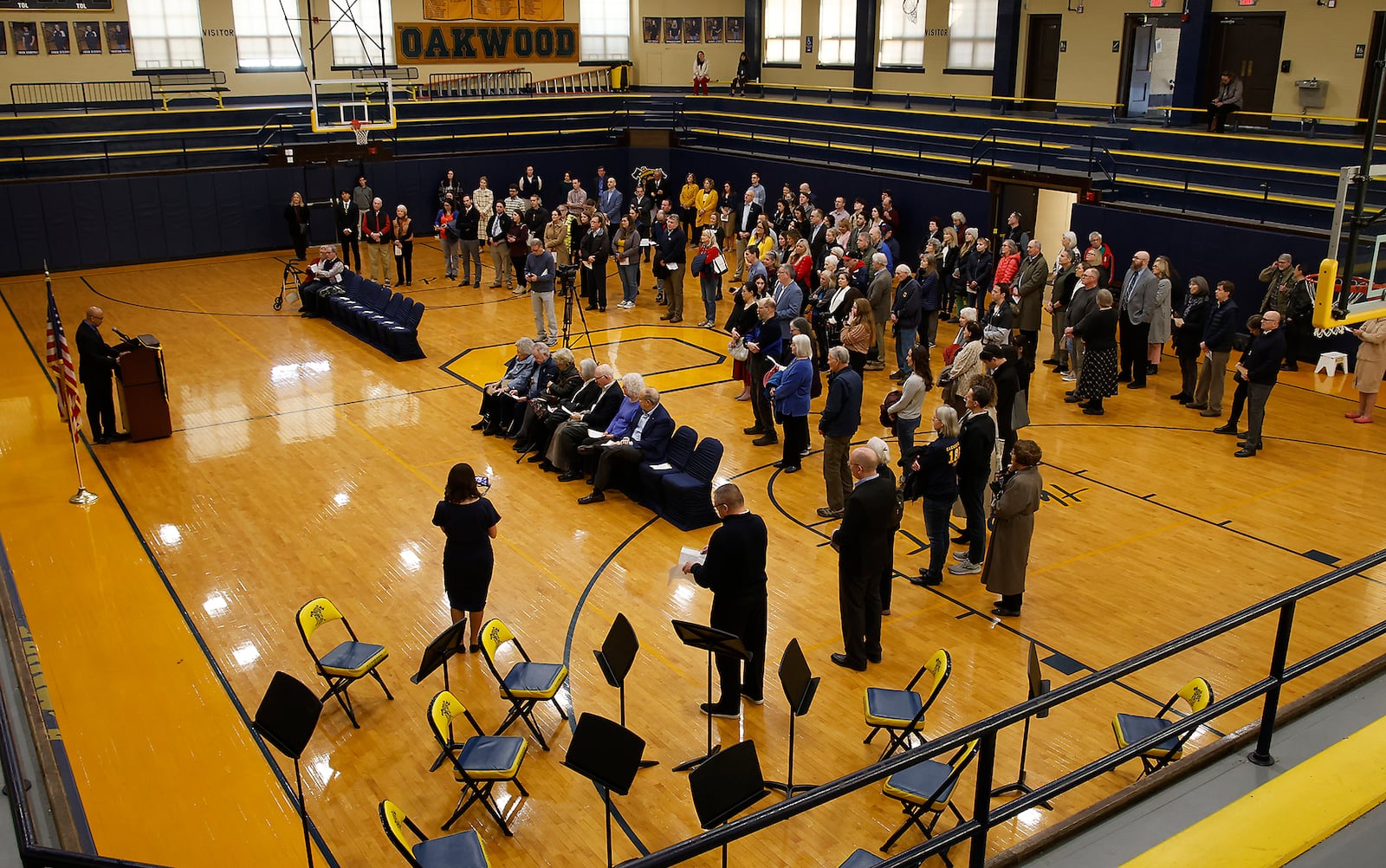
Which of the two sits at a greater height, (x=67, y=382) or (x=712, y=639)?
(x=67, y=382)

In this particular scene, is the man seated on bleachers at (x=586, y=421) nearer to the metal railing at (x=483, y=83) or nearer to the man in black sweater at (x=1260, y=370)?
the man in black sweater at (x=1260, y=370)

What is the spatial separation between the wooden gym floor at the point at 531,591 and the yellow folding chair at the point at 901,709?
0.39 meters

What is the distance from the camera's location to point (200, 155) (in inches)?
1021

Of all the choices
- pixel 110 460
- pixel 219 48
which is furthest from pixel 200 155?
pixel 110 460

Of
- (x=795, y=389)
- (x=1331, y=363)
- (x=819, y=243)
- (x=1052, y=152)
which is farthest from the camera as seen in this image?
(x=1052, y=152)

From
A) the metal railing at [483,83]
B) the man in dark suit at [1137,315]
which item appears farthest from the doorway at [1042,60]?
the metal railing at [483,83]

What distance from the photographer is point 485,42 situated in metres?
32.8

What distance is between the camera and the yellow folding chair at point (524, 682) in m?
7.39

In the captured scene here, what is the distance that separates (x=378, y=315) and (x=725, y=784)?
14.6 m

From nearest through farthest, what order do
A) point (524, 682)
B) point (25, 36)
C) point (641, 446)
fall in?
point (524, 682) → point (641, 446) → point (25, 36)

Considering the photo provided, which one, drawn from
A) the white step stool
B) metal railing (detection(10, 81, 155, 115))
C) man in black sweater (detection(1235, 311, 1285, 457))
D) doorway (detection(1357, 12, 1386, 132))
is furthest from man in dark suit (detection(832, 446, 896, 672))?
metal railing (detection(10, 81, 155, 115))

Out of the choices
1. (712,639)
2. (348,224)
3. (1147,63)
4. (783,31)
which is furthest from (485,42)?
(712,639)

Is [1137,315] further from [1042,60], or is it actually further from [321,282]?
[1042,60]

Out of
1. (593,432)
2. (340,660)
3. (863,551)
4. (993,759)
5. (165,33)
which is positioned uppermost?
(165,33)
